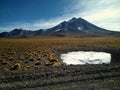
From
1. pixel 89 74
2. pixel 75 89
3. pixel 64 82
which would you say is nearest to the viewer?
pixel 75 89

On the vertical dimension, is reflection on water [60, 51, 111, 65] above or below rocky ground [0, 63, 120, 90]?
below

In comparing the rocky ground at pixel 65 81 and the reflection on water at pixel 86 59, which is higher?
the rocky ground at pixel 65 81

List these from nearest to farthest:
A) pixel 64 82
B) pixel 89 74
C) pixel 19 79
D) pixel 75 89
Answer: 1. pixel 75 89
2. pixel 64 82
3. pixel 19 79
4. pixel 89 74

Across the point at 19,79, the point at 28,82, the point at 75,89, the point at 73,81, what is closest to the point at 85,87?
the point at 75,89

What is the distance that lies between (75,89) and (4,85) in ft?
15.8

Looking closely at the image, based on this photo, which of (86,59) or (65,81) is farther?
(86,59)

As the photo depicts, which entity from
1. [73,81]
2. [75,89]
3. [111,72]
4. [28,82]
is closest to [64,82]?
[73,81]

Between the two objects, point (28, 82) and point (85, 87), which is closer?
point (85, 87)

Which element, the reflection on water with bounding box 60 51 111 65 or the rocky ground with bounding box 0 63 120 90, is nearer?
the rocky ground with bounding box 0 63 120 90

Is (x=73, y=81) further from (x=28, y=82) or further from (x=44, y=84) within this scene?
(x=28, y=82)

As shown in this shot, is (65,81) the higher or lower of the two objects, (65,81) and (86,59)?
the higher

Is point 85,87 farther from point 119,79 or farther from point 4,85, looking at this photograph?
point 4,85

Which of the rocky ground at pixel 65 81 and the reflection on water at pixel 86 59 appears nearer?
the rocky ground at pixel 65 81

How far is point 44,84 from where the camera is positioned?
1220 centimetres
